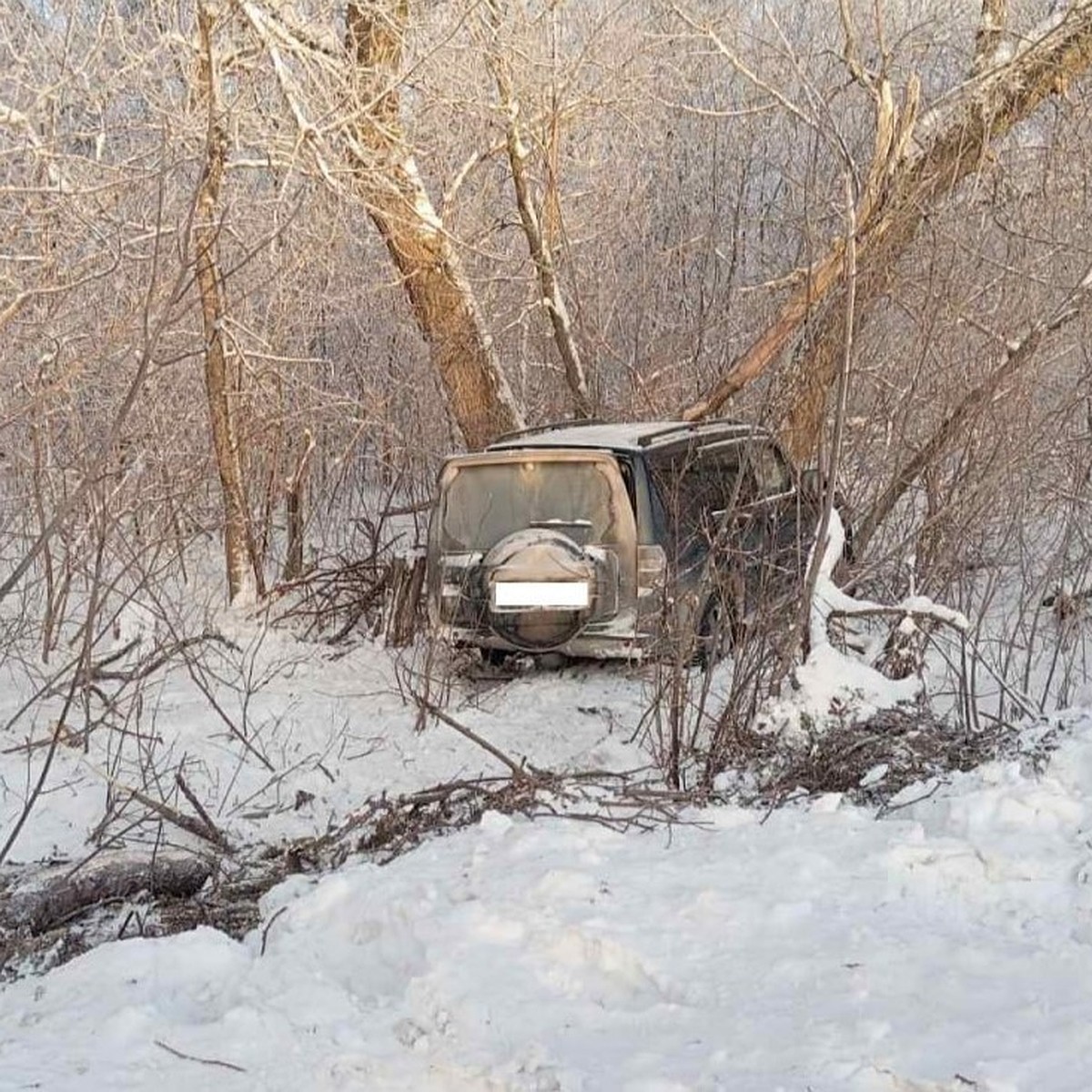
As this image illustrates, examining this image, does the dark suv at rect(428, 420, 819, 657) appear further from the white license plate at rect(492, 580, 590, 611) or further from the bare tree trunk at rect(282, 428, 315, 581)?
the bare tree trunk at rect(282, 428, 315, 581)

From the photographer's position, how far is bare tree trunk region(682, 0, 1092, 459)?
775 cm

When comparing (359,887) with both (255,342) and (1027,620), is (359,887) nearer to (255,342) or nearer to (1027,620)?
(1027,620)

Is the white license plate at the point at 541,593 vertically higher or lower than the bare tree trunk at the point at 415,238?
lower

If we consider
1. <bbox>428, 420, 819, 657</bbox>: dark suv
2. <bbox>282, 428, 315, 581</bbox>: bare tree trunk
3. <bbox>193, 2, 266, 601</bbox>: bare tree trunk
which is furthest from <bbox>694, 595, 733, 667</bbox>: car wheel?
<bbox>282, 428, 315, 581</bbox>: bare tree trunk

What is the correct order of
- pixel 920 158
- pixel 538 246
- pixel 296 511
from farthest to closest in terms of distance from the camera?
pixel 296 511 < pixel 538 246 < pixel 920 158

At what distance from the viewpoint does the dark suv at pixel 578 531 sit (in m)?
6.19

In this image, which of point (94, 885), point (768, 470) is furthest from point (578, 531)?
point (94, 885)

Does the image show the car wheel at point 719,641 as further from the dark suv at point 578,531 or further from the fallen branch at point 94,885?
the fallen branch at point 94,885

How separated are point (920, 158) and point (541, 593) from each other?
4.89m

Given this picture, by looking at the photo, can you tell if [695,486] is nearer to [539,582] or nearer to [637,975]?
[539,582]

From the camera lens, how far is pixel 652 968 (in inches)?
102

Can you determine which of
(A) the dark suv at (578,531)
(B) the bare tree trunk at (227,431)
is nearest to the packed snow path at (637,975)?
(A) the dark suv at (578,531)

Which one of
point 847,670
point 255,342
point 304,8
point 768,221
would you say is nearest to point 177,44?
point 304,8

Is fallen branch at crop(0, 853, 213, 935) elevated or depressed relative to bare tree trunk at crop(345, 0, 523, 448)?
depressed
